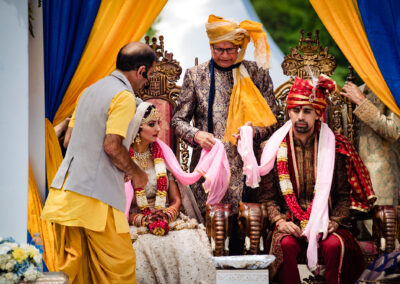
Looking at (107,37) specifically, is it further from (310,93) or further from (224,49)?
(310,93)

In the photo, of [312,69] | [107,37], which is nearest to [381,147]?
[312,69]

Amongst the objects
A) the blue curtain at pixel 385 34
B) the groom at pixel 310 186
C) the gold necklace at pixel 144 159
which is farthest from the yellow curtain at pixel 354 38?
the gold necklace at pixel 144 159

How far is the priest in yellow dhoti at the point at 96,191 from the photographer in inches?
144

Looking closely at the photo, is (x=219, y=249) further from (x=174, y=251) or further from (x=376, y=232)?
(x=376, y=232)

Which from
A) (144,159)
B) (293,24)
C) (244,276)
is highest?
(293,24)

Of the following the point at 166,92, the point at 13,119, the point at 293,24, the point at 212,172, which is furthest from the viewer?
the point at 293,24

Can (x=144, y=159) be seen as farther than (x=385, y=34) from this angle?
Yes

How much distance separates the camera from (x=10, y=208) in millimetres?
4102

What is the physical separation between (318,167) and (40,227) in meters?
2.26

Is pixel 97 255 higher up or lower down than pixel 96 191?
lower down

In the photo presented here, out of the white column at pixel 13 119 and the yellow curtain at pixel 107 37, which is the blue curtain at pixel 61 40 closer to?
the yellow curtain at pixel 107 37

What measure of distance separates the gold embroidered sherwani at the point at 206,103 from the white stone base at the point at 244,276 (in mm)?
1404

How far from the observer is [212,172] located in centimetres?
512

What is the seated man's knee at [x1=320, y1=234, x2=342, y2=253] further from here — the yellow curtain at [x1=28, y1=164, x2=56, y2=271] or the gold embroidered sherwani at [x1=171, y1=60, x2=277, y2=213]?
the yellow curtain at [x1=28, y1=164, x2=56, y2=271]
